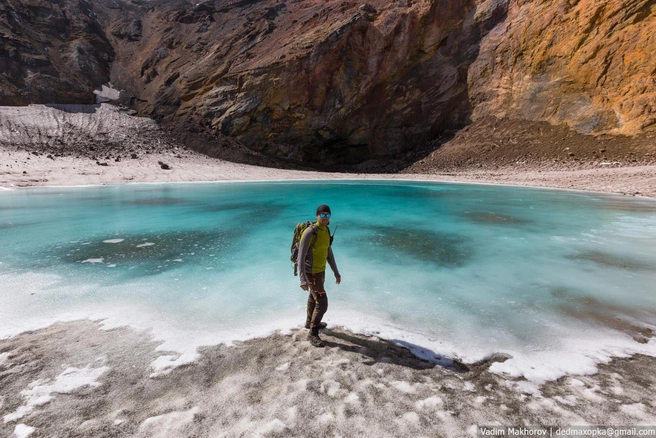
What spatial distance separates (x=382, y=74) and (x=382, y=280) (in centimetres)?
3737

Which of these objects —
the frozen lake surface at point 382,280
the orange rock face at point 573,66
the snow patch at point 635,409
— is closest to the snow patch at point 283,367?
the frozen lake surface at point 382,280

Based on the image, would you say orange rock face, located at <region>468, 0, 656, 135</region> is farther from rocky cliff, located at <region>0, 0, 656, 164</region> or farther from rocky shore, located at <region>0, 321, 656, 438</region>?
rocky shore, located at <region>0, 321, 656, 438</region>

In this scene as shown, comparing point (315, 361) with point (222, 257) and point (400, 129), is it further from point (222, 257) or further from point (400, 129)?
point (400, 129)

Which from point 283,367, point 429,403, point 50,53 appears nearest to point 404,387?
point 429,403

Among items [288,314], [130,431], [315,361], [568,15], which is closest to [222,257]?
[288,314]

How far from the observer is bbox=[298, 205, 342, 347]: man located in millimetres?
3881

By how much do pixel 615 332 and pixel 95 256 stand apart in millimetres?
9410

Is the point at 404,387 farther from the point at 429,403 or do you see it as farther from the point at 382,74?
the point at 382,74

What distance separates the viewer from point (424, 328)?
4.33m

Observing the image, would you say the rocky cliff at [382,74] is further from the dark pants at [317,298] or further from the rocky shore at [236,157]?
the dark pants at [317,298]

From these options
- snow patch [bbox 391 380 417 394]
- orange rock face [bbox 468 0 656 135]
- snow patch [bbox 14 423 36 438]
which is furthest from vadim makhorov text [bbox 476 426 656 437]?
orange rock face [bbox 468 0 656 135]

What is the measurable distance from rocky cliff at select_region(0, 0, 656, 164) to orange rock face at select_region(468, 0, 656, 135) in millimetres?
90

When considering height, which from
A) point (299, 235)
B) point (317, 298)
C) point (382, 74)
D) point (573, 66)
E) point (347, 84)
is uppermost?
point (382, 74)

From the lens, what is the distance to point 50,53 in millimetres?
49125
